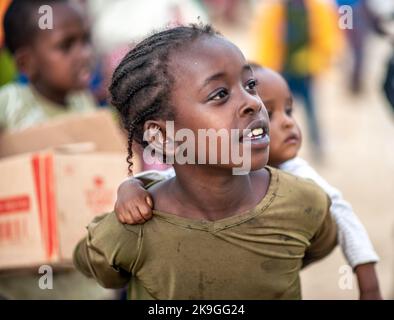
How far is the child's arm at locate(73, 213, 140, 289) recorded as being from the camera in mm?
2396

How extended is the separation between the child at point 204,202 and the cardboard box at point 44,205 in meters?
0.83

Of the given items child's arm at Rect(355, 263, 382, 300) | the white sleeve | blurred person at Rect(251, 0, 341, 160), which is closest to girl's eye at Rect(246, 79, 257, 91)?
the white sleeve

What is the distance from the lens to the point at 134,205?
7.93 ft

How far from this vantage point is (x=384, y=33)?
3453 millimetres

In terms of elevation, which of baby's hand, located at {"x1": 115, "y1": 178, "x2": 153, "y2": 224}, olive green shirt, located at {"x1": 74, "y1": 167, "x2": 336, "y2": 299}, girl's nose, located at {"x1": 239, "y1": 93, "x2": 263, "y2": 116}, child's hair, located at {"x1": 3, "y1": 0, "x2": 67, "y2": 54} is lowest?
olive green shirt, located at {"x1": 74, "y1": 167, "x2": 336, "y2": 299}

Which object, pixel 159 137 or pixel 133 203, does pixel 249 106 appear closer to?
pixel 159 137

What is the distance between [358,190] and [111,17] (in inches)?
106

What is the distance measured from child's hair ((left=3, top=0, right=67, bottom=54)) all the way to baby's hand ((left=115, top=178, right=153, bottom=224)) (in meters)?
2.12

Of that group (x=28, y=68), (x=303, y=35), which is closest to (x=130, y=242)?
(x=28, y=68)

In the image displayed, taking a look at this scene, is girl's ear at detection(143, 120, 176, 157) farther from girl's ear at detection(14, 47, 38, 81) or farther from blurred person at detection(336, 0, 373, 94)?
blurred person at detection(336, 0, 373, 94)

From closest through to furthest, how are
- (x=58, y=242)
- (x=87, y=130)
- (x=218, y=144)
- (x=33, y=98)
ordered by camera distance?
(x=218, y=144), (x=58, y=242), (x=87, y=130), (x=33, y=98)

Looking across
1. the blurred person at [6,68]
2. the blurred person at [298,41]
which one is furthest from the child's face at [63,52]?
the blurred person at [298,41]

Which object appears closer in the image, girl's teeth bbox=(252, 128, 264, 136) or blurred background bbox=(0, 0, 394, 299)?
girl's teeth bbox=(252, 128, 264, 136)
